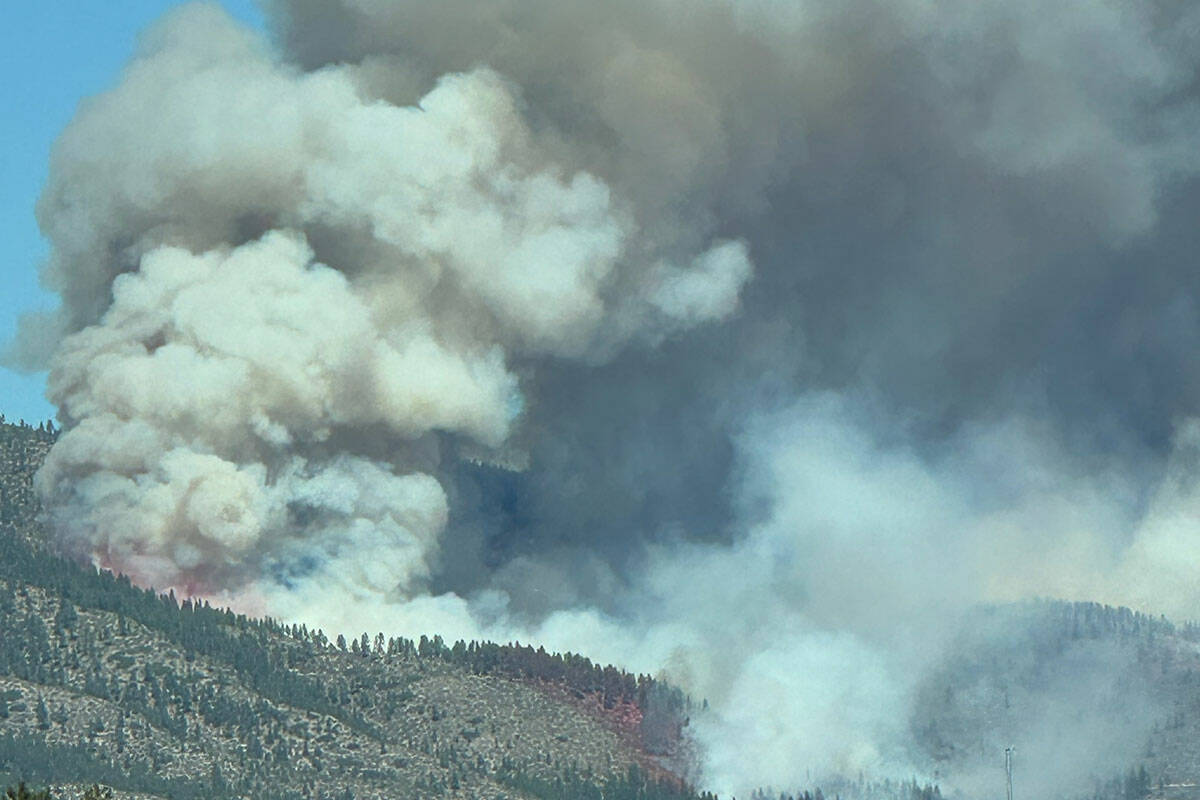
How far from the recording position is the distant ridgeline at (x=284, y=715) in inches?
7244

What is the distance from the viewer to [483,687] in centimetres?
19700

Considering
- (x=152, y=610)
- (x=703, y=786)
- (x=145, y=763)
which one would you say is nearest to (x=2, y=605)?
(x=152, y=610)

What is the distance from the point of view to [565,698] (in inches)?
7795

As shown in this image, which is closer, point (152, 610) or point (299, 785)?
point (299, 785)

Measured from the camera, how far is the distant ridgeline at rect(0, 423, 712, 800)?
604ft

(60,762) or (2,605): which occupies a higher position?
(2,605)

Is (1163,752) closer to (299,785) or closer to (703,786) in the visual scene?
(703,786)

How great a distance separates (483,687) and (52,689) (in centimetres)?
2127

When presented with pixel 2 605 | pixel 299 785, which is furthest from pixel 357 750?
pixel 2 605

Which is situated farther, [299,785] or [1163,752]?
[1163,752]

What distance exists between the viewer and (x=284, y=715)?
191 meters

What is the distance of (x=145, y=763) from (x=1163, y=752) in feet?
168

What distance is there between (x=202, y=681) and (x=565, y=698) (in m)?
18.1

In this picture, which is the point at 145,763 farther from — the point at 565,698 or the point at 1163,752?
the point at 1163,752
